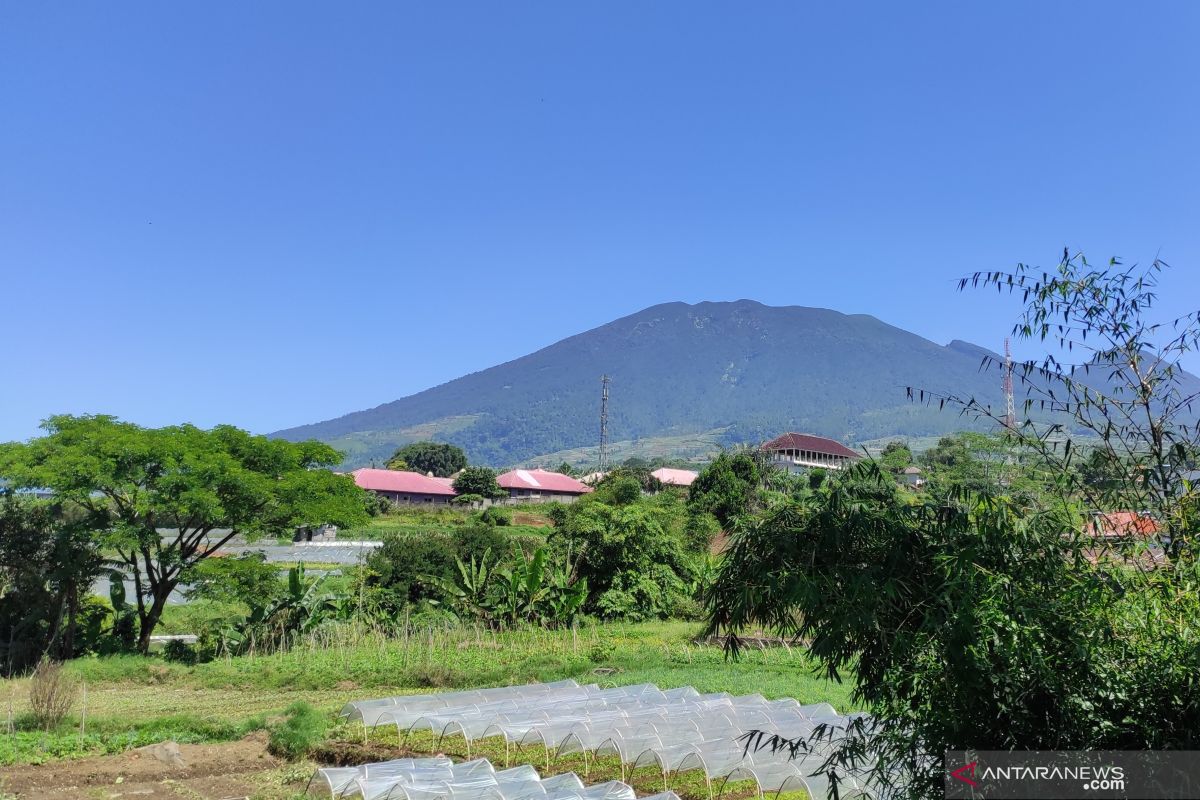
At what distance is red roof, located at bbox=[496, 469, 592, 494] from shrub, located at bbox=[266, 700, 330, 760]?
2924 inches

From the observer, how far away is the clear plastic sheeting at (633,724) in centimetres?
858

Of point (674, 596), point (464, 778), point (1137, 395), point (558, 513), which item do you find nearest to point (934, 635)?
point (1137, 395)

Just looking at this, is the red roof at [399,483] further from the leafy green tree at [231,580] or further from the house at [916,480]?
the house at [916,480]

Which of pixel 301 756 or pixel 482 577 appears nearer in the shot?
pixel 301 756

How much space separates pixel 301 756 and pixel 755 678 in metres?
7.23

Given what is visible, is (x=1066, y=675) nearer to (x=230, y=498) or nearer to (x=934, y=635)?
(x=934, y=635)

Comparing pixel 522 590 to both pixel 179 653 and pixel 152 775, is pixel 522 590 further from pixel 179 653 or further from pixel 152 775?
pixel 152 775

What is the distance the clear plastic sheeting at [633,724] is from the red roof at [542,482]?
73.3 meters

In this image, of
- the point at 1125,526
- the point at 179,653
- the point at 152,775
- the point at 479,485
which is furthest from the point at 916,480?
the point at 479,485

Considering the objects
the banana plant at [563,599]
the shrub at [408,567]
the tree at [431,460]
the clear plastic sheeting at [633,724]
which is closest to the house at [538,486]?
the tree at [431,460]

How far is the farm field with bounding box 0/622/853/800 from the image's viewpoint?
10070 mm

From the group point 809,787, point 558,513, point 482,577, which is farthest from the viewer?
point 558,513

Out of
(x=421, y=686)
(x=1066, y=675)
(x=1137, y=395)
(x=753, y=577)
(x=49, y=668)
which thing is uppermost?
(x=1137, y=395)

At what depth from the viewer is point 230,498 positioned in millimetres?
19594
